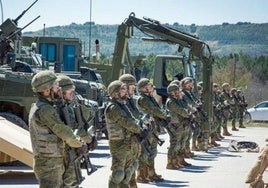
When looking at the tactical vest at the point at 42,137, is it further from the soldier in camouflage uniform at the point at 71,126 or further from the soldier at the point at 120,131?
the soldier at the point at 120,131

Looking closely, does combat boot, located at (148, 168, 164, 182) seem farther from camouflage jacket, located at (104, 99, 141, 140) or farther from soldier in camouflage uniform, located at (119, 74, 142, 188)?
camouflage jacket, located at (104, 99, 141, 140)

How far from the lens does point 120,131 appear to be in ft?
34.1

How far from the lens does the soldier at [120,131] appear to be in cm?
1025

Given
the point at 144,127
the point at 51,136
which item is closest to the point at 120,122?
the point at 144,127

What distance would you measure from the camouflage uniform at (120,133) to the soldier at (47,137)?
1958mm

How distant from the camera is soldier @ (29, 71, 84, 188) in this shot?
8.20 meters

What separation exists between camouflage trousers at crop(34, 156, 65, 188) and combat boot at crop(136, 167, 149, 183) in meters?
4.62

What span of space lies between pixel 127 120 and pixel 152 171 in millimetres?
2998

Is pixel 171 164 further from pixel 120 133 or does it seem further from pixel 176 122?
pixel 120 133

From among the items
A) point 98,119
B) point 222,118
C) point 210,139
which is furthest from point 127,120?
point 222,118

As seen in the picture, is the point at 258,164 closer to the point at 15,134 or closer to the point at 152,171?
the point at 152,171

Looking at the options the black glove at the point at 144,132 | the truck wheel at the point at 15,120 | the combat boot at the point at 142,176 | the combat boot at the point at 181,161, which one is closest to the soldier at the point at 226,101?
the combat boot at the point at 181,161

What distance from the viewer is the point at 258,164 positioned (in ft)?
39.3

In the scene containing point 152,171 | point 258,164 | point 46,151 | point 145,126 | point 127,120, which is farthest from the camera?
point 152,171
